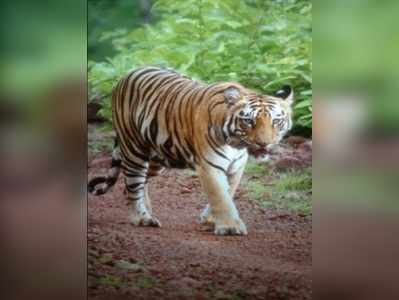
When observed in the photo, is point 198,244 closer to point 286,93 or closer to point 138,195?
point 138,195

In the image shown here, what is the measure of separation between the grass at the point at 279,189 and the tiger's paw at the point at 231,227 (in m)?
0.19

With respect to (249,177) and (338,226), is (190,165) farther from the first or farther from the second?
(338,226)

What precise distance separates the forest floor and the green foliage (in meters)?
0.43

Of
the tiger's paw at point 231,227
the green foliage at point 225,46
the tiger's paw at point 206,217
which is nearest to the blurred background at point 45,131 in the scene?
the green foliage at point 225,46

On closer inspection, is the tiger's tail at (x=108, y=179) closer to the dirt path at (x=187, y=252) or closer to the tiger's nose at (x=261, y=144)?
the dirt path at (x=187, y=252)

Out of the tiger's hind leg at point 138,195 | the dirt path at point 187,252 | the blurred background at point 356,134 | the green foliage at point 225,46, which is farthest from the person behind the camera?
the tiger's hind leg at point 138,195

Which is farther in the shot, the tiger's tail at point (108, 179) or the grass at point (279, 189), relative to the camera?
the tiger's tail at point (108, 179)

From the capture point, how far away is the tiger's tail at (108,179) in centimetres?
435

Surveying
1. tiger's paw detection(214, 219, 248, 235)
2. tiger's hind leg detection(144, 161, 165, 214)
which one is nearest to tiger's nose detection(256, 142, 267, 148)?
tiger's paw detection(214, 219, 248, 235)

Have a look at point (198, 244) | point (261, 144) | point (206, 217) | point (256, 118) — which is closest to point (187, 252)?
point (198, 244)

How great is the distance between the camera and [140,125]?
4.38 meters

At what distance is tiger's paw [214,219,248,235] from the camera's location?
4.25 metres

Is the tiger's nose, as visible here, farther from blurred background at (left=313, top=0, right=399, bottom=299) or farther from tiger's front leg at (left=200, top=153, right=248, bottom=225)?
blurred background at (left=313, top=0, right=399, bottom=299)

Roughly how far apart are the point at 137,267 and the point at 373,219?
1527mm
